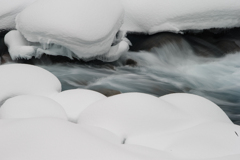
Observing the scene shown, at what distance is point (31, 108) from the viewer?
217cm

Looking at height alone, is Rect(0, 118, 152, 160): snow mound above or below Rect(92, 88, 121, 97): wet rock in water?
above

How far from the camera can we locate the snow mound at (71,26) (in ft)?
12.9

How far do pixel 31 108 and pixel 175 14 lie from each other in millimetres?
3277

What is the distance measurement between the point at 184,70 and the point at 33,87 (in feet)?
8.22

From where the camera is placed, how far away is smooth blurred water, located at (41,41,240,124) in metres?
3.91

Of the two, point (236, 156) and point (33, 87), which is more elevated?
point (236, 156)

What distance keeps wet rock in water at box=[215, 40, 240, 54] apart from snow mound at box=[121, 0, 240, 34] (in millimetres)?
308

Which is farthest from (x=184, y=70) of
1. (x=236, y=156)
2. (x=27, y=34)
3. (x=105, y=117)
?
(x=236, y=156)

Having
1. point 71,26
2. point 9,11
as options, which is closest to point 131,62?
point 71,26

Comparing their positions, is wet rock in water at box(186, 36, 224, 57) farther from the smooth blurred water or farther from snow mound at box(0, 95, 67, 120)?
snow mound at box(0, 95, 67, 120)

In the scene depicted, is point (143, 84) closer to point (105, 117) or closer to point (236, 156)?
point (105, 117)

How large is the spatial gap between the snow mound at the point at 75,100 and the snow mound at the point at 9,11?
8.28 feet

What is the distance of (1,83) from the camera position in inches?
104

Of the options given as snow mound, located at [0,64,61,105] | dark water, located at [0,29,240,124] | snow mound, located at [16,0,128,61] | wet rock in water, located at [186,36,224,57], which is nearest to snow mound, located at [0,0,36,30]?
dark water, located at [0,29,240,124]
